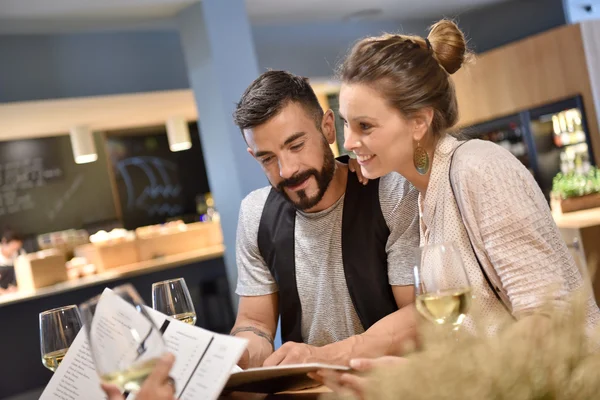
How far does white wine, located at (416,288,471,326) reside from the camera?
1047 mm

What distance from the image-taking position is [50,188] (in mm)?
8953

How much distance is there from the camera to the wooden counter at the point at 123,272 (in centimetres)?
593

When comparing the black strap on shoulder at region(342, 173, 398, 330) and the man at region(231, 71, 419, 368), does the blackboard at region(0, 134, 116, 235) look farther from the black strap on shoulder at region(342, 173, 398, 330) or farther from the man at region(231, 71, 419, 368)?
the black strap on shoulder at region(342, 173, 398, 330)

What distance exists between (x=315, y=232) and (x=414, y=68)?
0.57 metres

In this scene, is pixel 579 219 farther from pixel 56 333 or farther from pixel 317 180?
pixel 56 333

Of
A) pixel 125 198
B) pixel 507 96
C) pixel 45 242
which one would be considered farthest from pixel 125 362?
pixel 125 198

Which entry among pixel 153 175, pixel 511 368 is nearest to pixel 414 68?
pixel 511 368

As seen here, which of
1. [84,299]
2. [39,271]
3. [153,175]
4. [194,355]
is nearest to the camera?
[194,355]

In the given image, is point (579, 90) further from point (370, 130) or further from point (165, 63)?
point (370, 130)

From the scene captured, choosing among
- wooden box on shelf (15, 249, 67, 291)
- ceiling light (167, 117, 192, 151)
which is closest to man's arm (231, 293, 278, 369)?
wooden box on shelf (15, 249, 67, 291)

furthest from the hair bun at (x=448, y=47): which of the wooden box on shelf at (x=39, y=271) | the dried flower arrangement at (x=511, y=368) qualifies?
the wooden box on shelf at (x=39, y=271)

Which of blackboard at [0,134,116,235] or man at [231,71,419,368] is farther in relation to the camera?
blackboard at [0,134,116,235]

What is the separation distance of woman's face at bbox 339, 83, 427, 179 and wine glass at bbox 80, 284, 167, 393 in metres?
0.87

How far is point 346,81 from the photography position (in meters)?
1.79
